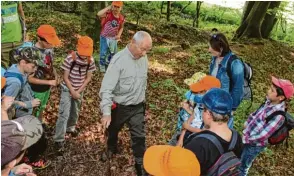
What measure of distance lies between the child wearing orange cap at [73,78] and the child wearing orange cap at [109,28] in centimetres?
308

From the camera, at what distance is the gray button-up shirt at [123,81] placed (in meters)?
4.76

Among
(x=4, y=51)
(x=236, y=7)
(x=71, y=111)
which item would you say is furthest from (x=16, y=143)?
(x=236, y=7)

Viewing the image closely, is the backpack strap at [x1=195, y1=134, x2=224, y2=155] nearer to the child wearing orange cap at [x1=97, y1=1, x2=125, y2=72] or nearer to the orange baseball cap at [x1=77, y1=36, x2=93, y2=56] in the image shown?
the orange baseball cap at [x1=77, y1=36, x2=93, y2=56]

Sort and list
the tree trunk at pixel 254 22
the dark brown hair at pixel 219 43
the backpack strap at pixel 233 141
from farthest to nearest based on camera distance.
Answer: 1. the tree trunk at pixel 254 22
2. the dark brown hair at pixel 219 43
3. the backpack strap at pixel 233 141

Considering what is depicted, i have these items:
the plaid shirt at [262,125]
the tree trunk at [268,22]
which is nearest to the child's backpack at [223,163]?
the plaid shirt at [262,125]

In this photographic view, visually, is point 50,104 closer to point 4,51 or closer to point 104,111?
point 4,51

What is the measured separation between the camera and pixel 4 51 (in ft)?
19.9

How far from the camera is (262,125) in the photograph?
4785mm

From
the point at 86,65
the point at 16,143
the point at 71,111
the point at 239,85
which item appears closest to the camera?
the point at 16,143

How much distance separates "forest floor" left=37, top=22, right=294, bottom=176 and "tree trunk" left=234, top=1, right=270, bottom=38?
0.98m

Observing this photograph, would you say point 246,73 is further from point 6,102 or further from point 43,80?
point 6,102

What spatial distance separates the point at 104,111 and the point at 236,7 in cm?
2745

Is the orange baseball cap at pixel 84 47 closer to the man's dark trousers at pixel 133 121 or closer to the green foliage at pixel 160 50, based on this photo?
the man's dark trousers at pixel 133 121

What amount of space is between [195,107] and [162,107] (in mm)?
3496
